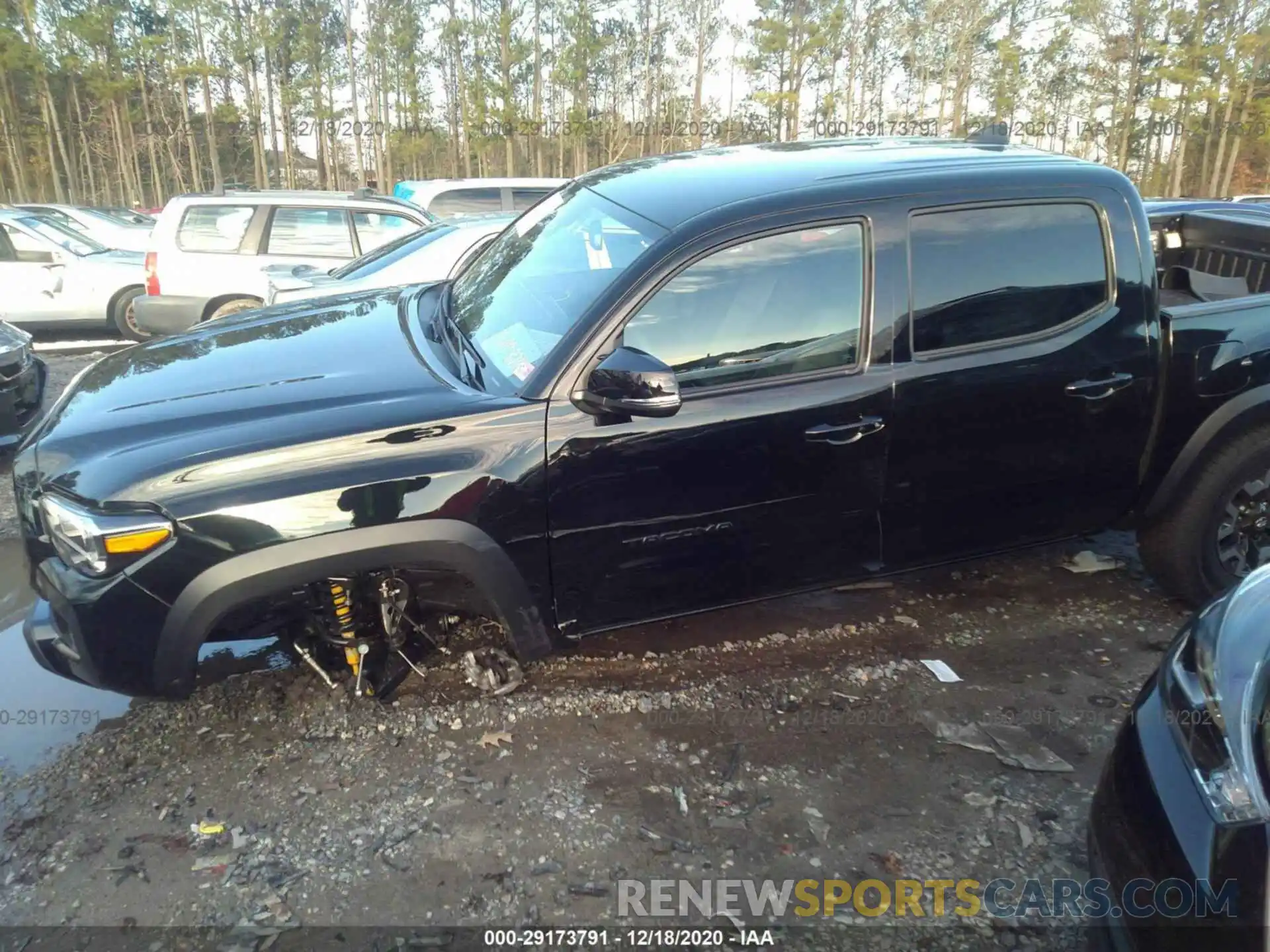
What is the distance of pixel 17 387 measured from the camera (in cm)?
550

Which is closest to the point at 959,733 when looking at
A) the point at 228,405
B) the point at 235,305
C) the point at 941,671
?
the point at 941,671

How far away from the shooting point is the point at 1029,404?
3.18 m

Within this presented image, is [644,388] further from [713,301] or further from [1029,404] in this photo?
[1029,404]

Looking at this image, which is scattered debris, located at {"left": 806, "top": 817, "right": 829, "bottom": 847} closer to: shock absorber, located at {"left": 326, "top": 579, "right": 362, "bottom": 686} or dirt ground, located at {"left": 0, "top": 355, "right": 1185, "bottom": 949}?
Answer: dirt ground, located at {"left": 0, "top": 355, "right": 1185, "bottom": 949}

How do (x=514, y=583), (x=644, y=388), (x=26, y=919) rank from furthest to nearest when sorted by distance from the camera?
1. (x=514, y=583)
2. (x=644, y=388)
3. (x=26, y=919)

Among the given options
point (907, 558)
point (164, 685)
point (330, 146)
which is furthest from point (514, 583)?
point (330, 146)

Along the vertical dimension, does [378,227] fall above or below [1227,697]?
above

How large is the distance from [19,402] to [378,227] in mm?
3855

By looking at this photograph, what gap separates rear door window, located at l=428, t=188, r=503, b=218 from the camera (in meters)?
11.4

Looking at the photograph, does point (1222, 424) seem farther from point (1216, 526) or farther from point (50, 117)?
point (50, 117)

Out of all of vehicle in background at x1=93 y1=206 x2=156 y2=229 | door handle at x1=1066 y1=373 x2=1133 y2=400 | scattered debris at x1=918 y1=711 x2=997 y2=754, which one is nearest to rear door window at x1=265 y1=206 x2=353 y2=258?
door handle at x1=1066 y1=373 x2=1133 y2=400

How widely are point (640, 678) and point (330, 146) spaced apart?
1218 inches

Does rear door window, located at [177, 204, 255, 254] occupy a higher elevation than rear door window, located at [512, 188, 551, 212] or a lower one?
lower

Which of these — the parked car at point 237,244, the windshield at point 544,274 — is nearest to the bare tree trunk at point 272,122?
the parked car at point 237,244
